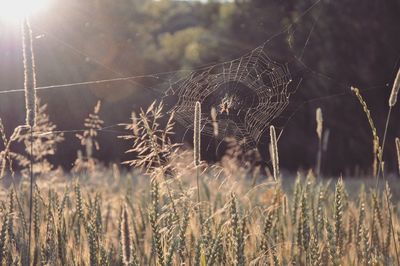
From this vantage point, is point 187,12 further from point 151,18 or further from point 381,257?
point 381,257

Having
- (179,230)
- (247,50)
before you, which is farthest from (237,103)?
(247,50)

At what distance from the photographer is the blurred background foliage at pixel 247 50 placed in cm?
1370

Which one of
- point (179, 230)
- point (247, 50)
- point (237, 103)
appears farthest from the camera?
point (247, 50)

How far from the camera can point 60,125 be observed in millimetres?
16484

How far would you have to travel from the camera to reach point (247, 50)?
1430 cm

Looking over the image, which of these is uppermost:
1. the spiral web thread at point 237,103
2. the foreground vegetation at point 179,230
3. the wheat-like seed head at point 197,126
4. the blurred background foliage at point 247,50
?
the blurred background foliage at point 247,50

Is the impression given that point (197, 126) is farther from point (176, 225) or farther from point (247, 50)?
point (247, 50)

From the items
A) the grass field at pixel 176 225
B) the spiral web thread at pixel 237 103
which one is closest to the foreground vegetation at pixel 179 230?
the grass field at pixel 176 225

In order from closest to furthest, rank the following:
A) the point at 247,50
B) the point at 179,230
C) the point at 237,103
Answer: the point at 179,230
the point at 237,103
the point at 247,50

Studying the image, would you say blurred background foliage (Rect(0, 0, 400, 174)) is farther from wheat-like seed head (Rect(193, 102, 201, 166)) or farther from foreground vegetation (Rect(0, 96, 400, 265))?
wheat-like seed head (Rect(193, 102, 201, 166))

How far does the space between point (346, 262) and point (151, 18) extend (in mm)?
24930

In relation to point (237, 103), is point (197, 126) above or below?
below

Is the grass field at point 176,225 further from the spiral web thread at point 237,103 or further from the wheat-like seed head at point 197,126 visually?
the spiral web thread at point 237,103

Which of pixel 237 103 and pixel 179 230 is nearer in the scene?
pixel 179 230
